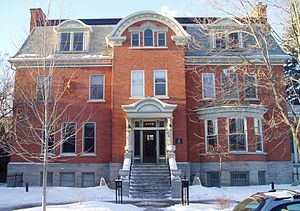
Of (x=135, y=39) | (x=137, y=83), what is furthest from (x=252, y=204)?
(x=135, y=39)

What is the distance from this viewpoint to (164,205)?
1683cm

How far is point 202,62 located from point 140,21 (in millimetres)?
5157

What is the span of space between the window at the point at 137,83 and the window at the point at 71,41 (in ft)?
15.6

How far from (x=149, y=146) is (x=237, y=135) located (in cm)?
591

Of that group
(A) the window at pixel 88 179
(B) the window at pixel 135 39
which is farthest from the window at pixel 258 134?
(A) the window at pixel 88 179

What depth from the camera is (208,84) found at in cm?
2608

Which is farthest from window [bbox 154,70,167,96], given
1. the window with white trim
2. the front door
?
the window with white trim

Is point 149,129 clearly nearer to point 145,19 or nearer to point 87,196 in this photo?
point 87,196

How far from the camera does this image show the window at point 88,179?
24795mm

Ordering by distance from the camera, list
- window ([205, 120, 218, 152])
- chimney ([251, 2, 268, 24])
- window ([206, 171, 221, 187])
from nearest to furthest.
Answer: chimney ([251, 2, 268, 24])
window ([206, 171, 221, 187])
window ([205, 120, 218, 152])

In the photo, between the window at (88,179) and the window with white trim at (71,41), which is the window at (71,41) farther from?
the window at (88,179)

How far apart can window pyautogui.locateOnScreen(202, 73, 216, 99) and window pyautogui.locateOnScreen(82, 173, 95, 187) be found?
31.0 feet

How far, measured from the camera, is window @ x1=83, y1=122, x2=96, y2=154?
83.6 ft

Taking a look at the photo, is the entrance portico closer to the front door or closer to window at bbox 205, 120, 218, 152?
the front door
